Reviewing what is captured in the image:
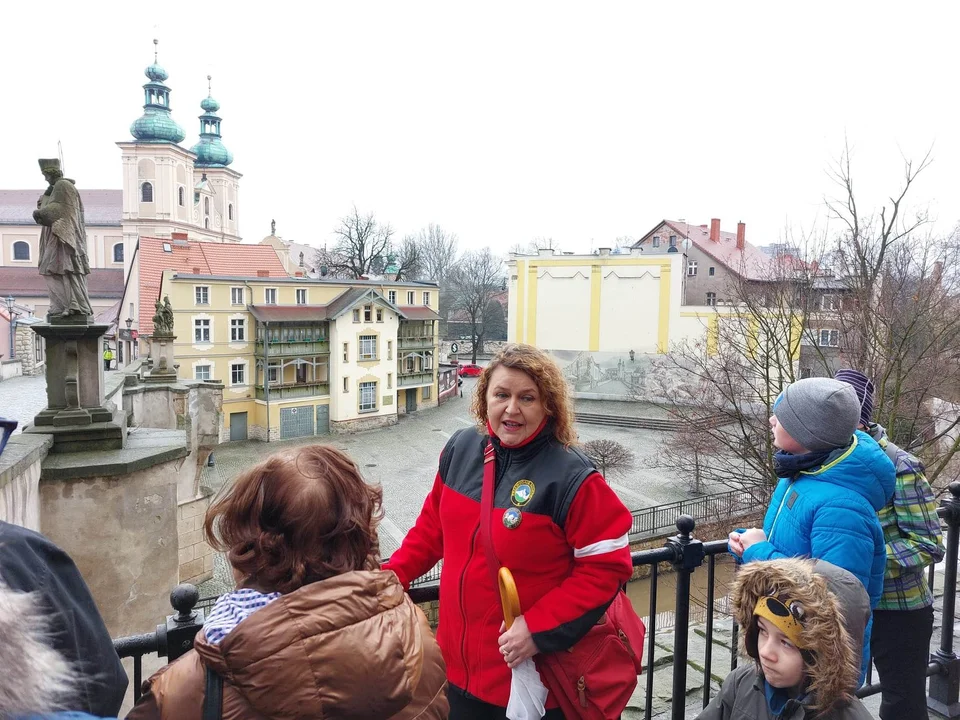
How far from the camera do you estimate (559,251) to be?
42.7m

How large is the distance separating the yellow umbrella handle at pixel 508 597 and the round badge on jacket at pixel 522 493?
0.76 ft

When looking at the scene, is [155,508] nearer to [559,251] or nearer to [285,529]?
[285,529]

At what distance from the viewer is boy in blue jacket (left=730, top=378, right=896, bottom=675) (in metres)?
2.38

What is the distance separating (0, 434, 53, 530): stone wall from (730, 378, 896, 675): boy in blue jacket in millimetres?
5635

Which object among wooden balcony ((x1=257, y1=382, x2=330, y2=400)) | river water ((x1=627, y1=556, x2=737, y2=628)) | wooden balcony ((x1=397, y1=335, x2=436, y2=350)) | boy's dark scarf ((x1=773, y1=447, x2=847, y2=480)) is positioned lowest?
river water ((x1=627, y1=556, x2=737, y2=628))

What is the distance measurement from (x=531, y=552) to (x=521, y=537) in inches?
2.6

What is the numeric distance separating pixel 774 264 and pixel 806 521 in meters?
15.0

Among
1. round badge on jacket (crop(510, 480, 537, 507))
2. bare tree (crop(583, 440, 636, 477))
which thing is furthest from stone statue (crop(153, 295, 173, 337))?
round badge on jacket (crop(510, 480, 537, 507))

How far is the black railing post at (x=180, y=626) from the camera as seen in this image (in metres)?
1.99

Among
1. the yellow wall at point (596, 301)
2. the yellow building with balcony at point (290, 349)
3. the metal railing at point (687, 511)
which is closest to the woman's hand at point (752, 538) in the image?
the metal railing at point (687, 511)

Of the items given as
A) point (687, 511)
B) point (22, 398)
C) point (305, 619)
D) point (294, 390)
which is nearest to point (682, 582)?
point (305, 619)

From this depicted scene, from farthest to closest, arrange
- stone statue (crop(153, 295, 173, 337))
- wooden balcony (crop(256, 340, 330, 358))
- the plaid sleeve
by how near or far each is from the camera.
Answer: wooden balcony (crop(256, 340, 330, 358)) → stone statue (crop(153, 295, 173, 337)) → the plaid sleeve

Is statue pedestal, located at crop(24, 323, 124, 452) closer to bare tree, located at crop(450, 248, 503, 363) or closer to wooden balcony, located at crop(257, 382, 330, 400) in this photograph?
wooden balcony, located at crop(257, 382, 330, 400)

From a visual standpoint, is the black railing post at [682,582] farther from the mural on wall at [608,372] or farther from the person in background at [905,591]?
the mural on wall at [608,372]
